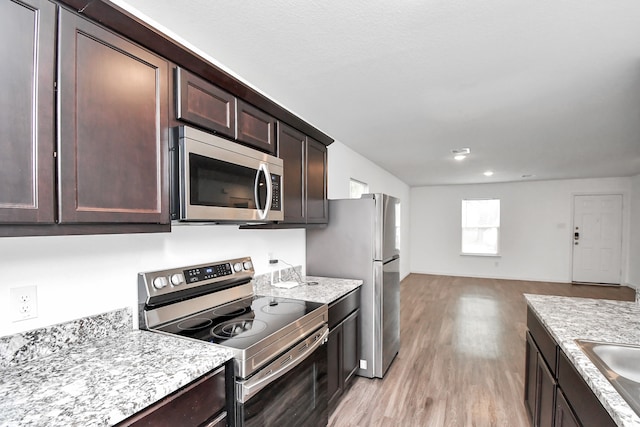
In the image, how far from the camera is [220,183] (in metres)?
1.60

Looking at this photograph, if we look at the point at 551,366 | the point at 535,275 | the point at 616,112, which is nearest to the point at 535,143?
the point at 616,112

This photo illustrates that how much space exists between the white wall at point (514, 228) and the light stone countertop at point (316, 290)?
19.6 feet

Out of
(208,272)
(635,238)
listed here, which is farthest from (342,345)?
(635,238)

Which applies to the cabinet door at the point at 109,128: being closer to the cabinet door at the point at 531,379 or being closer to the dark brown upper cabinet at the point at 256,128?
the dark brown upper cabinet at the point at 256,128

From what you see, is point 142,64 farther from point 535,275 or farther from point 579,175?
point 535,275

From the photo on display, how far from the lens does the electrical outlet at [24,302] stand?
3.86ft

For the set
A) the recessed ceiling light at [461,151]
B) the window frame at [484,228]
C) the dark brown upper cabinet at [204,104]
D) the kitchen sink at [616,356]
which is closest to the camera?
the kitchen sink at [616,356]

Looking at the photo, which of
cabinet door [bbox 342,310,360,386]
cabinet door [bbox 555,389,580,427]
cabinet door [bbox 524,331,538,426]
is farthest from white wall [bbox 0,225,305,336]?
cabinet door [bbox 524,331,538,426]

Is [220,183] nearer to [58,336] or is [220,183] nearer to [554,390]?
[58,336]

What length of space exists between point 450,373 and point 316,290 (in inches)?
65.0

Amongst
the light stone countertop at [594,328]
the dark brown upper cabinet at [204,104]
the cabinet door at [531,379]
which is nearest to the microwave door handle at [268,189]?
the dark brown upper cabinet at [204,104]

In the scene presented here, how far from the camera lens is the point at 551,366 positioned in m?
1.68

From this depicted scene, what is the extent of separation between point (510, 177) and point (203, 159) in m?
6.83

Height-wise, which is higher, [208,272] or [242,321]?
[208,272]
